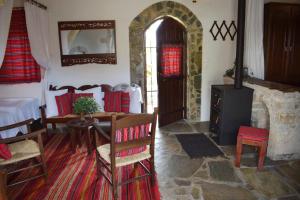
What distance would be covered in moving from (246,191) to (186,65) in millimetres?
2858

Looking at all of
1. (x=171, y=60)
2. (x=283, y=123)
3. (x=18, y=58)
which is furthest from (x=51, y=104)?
(x=283, y=123)

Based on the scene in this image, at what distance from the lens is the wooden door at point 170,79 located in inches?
183

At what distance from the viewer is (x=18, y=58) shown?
4.53m

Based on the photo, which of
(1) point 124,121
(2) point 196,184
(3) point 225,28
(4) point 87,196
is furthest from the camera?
(3) point 225,28

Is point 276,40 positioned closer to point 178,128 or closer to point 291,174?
point 178,128

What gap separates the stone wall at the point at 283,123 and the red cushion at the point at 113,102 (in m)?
2.30

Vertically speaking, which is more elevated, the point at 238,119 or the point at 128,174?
the point at 238,119

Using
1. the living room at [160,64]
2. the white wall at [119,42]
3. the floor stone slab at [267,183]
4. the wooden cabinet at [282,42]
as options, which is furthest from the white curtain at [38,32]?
the wooden cabinet at [282,42]

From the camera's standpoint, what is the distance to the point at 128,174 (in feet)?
9.96

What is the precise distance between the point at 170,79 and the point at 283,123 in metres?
2.24

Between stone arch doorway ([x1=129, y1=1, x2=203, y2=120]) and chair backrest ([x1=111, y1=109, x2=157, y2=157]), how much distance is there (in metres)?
2.40

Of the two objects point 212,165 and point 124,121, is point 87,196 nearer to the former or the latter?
point 124,121

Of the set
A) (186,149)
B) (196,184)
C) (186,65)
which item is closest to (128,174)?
(196,184)

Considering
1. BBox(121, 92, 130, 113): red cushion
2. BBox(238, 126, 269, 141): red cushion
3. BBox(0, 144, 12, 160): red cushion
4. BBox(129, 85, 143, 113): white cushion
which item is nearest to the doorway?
BBox(129, 85, 143, 113): white cushion
